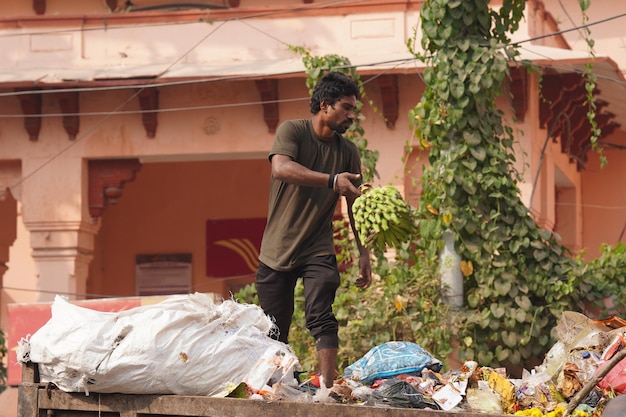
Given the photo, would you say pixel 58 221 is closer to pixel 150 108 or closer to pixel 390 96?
pixel 150 108

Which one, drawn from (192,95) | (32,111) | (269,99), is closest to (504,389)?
(269,99)

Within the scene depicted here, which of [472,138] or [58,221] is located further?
[58,221]

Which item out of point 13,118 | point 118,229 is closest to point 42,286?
point 13,118

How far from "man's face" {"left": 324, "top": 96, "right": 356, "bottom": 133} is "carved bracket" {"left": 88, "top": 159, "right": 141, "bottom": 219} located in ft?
29.5

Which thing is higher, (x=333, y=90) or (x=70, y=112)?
(x=70, y=112)

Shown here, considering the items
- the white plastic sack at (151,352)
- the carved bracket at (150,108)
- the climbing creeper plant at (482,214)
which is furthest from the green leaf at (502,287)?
the carved bracket at (150,108)

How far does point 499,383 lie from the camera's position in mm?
5043

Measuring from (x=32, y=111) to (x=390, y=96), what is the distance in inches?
171

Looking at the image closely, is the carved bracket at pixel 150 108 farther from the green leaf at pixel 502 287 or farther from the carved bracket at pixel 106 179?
the green leaf at pixel 502 287

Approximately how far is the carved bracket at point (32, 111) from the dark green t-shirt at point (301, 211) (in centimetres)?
907

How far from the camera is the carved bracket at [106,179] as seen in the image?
46.3 feet

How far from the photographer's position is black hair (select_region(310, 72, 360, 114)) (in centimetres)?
547

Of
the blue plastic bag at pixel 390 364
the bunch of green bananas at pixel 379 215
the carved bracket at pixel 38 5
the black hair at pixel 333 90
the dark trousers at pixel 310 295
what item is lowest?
the blue plastic bag at pixel 390 364

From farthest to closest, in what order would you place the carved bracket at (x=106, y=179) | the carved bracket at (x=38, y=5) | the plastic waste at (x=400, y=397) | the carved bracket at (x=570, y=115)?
the carved bracket at (x=38, y=5) → the carved bracket at (x=106, y=179) → the carved bracket at (x=570, y=115) → the plastic waste at (x=400, y=397)
